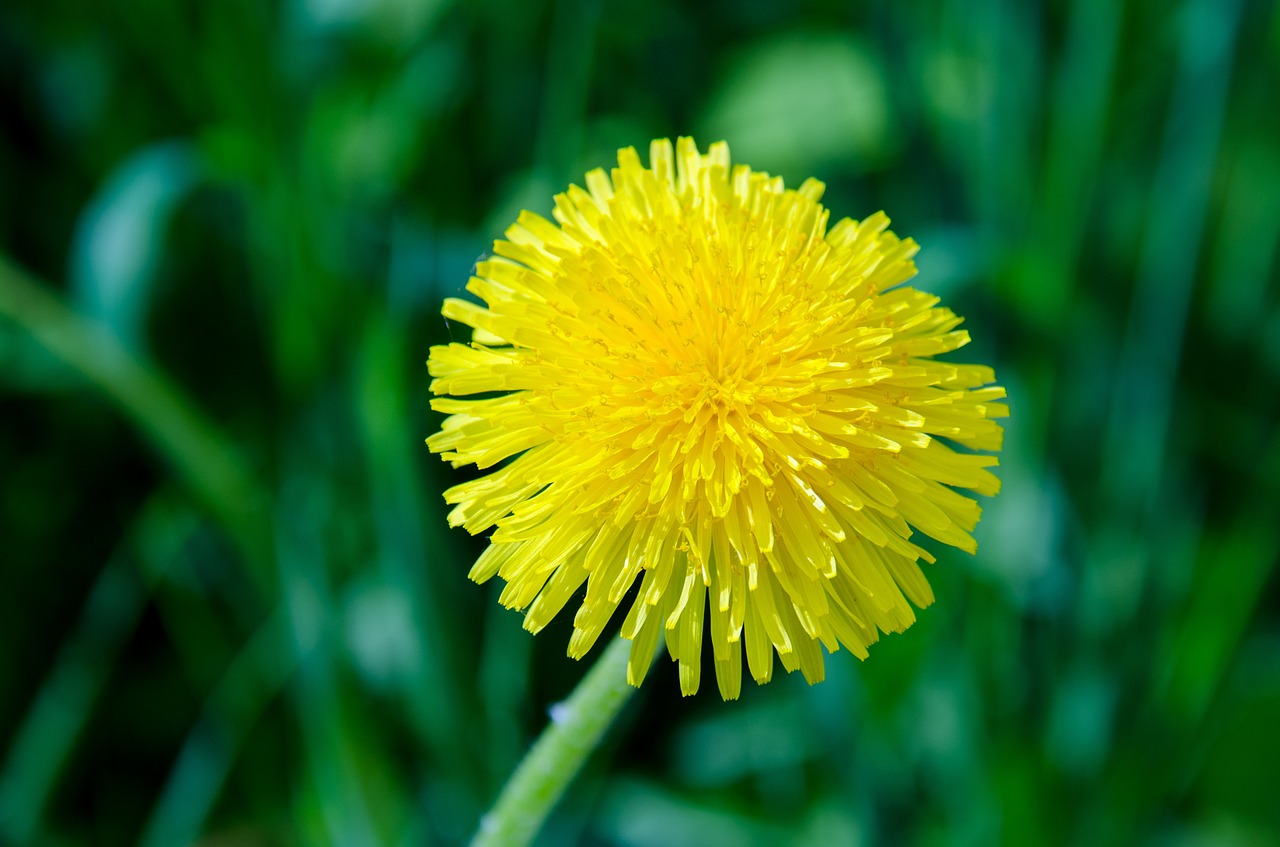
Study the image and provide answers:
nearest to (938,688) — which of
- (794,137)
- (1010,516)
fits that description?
(1010,516)

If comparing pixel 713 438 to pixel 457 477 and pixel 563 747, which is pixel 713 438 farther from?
pixel 457 477

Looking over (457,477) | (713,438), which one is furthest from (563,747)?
(457,477)

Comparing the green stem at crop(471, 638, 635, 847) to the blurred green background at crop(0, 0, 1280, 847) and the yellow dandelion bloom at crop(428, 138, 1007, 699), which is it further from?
the blurred green background at crop(0, 0, 1280, 847)

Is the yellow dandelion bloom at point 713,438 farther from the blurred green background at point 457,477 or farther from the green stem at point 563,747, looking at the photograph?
the blurred green background at point 457,477

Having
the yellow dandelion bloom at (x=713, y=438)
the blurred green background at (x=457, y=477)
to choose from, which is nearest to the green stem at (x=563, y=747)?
the yellow dandelion bloom at (x=713, y=438)

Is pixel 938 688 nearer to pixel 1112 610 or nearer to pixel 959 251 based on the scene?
pixel 1112 610

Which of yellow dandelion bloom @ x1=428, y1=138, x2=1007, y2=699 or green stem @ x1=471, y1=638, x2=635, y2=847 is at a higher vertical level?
yellow dandelion bloom @ x1=428, y1=138, x2=1007, y2=699

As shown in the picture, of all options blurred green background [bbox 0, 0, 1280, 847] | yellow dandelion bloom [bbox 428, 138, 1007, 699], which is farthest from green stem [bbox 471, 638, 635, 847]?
blurred green background [bbox 0, 0, 1280, 847]
